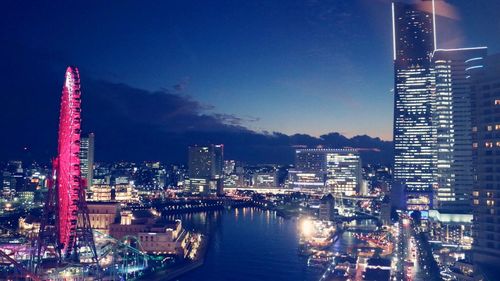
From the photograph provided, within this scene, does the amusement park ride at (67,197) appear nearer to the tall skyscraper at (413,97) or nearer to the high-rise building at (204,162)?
the tall skyscraper at (413,97)

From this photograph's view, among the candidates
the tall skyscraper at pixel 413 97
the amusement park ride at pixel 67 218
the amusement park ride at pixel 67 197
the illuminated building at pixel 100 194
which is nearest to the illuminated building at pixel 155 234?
the amusement park ride at pixel 67 218

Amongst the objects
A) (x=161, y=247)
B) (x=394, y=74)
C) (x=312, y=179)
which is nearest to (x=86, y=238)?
(x=161, y=247)

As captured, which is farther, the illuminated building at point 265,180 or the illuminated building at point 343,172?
the illuminated building at point 265,180

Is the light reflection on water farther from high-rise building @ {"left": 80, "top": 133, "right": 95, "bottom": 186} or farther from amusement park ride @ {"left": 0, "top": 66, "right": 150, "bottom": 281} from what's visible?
high-rise building @ {"left": 80, "top": 133, "right": 95, "bottom": 186}

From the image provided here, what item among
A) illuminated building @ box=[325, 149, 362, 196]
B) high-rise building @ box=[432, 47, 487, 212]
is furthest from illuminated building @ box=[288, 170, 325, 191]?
high-rise building @ box=[432, 47, 487, 212]

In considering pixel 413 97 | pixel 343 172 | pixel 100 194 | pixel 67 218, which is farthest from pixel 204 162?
pixel 67 218
